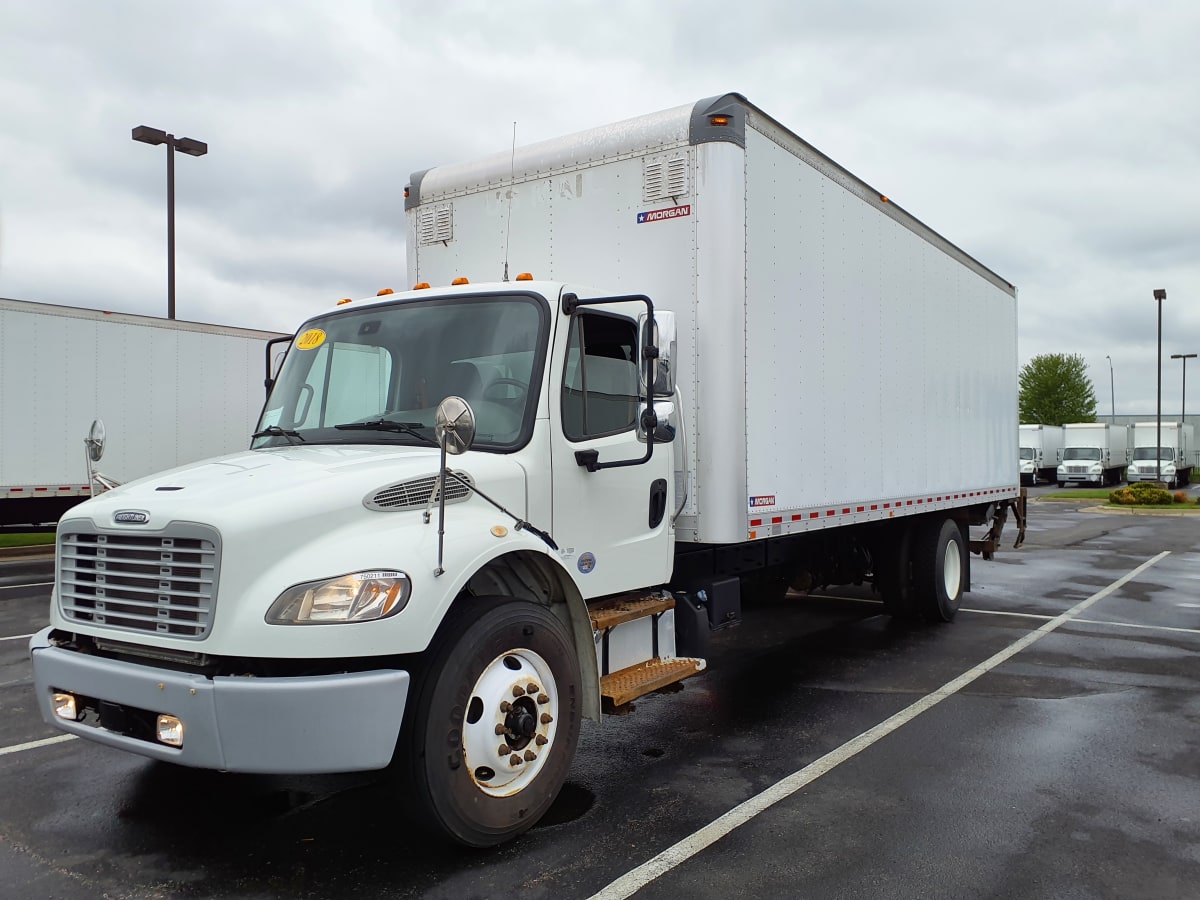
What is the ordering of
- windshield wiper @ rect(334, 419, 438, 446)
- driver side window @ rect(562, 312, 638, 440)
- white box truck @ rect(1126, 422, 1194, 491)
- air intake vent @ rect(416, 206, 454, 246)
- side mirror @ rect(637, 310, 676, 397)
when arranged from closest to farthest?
windshield wiper @ rect(334, 419, 438, 446), side mirror @ rect(637, 310, 676, 397), driver side window @ rect(562, 312, 638, 440), air intake vent @ rect(416, 206, 454, 246), white box truck @ rect(1126, 422, 1194, 491)

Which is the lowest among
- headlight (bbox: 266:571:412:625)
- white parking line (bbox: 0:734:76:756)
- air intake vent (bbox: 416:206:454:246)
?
white parking line (bbox: 0:734:76:756)

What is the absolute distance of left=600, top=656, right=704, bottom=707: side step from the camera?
494 centimetres

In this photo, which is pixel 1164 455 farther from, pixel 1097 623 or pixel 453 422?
pixel 453 422

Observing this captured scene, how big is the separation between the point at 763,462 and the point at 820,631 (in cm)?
409

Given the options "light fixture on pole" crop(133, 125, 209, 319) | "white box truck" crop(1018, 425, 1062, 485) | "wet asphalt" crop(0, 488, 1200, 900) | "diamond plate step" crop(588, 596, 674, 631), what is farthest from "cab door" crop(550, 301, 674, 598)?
"white box truck" crop(1018, 425, 1062, 485)

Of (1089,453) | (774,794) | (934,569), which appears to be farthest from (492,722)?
(1089,453)

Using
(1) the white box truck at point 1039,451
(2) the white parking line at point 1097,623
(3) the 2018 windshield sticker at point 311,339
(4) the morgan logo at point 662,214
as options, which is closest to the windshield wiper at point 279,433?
(3) the 2018 windshield sticker at point 311,339

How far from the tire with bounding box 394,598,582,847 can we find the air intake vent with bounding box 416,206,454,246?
3.46 meters

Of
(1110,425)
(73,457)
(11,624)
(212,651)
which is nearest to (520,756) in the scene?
(212,651)

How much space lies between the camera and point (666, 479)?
18.0ft

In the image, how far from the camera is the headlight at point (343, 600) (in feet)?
11.6

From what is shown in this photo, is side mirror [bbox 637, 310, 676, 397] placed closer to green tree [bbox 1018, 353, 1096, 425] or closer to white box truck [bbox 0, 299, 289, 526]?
white box truck [bbox 0, 299, 289, 526]

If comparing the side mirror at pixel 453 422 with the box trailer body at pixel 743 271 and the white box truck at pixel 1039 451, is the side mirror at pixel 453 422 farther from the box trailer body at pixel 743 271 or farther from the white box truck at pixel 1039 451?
the white box truck at pixel 1039 451

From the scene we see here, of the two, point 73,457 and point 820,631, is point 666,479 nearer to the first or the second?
point 820,631
